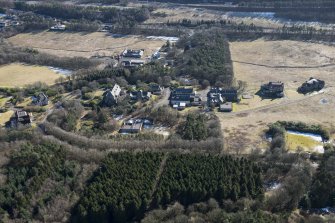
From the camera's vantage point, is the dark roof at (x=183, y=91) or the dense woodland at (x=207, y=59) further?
the dense woodland at (x=207, y=59)

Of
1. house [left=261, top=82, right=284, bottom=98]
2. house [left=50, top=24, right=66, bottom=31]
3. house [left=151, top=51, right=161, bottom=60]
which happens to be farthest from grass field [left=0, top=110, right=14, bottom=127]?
house [left=50, top=24, right=66, bottom=31]

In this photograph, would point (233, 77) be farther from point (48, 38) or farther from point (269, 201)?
point (48, 38)

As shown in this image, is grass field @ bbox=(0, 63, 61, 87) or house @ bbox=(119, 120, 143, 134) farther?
grass field @ bbox=(0, 63, 61, 87)

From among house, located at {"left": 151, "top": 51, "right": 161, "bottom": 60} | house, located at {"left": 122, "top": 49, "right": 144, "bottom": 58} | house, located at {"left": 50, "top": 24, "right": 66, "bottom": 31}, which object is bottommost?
house, located at {"left": 151, "top": 51, "right": 161, "bottom": 60}

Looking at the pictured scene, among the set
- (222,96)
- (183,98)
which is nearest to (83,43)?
(183,98)

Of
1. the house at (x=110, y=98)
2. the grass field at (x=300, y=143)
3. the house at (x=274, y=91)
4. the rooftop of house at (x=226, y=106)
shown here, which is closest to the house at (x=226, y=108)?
the rooftop of house at (x=226, y=106)

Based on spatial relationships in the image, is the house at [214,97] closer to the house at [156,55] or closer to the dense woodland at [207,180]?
the dense woodland at [207,180]

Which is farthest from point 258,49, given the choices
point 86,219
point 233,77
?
point 86,219

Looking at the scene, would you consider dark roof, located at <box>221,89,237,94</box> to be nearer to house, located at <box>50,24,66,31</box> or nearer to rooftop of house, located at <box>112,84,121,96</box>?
rooftop of house, located at <box>112,84,121,96</box>
